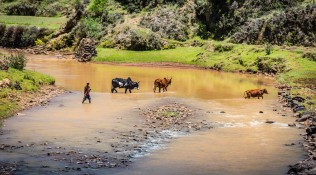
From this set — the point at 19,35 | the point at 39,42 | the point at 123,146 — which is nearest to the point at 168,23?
the point at 39,42

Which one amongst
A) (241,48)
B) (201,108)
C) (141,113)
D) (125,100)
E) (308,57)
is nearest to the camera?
(141,113)

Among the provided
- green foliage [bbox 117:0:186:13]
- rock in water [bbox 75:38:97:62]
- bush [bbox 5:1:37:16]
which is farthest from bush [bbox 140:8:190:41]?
bush [bbox 5:1:37:16]

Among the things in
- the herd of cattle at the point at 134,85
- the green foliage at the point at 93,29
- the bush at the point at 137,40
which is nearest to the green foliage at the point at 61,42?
the green foliage at the point at 93,29

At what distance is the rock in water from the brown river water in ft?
96.1

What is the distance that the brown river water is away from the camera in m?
19.0

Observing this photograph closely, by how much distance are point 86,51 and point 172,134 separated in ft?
171

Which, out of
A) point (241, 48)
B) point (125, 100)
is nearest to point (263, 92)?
point (125, 100)

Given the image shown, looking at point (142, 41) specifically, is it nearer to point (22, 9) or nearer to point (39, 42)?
point (39, 42)

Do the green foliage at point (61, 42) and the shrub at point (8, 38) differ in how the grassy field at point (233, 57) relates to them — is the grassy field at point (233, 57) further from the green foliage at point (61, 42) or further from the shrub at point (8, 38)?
the shrub at point (8, 38)

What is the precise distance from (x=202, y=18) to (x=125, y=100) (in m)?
50.2

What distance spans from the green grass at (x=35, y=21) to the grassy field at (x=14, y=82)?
52.6 m

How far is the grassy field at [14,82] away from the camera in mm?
29672

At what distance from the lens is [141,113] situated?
30.9 metres

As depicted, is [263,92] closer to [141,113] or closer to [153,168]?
[141,113]
